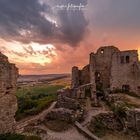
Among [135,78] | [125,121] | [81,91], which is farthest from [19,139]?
[135,78]

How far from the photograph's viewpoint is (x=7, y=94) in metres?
13.1

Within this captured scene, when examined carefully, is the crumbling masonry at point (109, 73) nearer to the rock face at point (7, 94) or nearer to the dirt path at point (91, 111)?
the dirt path at point (91, 111)

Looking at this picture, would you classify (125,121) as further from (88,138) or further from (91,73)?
(91,73)

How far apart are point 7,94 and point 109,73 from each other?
1097 inches

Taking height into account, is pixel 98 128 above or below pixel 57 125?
below

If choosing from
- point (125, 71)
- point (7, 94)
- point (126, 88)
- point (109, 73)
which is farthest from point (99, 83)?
point (7, 94)

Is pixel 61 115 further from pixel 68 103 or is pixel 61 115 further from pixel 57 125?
pixel 68 103

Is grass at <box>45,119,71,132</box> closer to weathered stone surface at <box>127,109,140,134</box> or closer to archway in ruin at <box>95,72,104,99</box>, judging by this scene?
weathered stone surface at <box>127,109,140,134</box>

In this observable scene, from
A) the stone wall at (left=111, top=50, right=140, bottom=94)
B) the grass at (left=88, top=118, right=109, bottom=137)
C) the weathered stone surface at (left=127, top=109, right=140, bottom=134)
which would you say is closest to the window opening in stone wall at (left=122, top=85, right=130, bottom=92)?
the stone wall at (left=111, top=50, right=140, bottom=94)

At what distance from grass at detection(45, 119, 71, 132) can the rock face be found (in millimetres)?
9168

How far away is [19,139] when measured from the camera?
12.3 m

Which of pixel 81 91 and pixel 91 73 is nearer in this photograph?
pixel 81 91

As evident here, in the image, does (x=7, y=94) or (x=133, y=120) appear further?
(x=133, y=120)

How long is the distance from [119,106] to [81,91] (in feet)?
25.4
